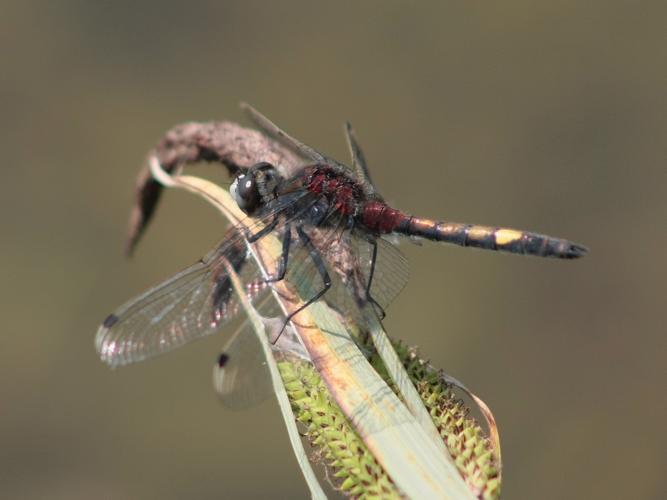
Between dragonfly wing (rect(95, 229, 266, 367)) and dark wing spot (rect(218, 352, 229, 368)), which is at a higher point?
dragonfly wing (rect(95, 229, 266, 367))

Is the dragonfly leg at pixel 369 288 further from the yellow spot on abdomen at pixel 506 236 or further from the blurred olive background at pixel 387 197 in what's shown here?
the blurred olive background at pixel 387 197

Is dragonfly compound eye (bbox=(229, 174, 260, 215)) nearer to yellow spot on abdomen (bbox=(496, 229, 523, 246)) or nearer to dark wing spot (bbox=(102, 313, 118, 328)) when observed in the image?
dark wing spot (bbox=(102, 313, 118, 328))

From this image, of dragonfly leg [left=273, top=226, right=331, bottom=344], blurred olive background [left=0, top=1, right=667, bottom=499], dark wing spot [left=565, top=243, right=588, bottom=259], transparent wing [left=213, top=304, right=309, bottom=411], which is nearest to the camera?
dragonfly leg [left=273, top=226, right=331, bottom=344]

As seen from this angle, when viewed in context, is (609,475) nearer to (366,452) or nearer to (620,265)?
(620,265)

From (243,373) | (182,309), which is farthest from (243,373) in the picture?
(182,309)

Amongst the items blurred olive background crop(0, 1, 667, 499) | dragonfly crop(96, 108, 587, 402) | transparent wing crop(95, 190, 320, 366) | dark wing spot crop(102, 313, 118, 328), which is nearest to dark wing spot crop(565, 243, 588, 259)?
dragonfly crop(96, 108, 587, 402)

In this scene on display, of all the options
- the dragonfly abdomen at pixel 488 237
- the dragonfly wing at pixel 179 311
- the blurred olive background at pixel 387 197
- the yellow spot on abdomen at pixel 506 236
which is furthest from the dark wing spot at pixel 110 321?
the blurred olive background at pixel 387 197

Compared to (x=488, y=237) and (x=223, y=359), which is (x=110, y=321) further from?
(x=488, y=237)
